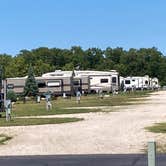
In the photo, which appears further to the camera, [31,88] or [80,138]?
[31,88]

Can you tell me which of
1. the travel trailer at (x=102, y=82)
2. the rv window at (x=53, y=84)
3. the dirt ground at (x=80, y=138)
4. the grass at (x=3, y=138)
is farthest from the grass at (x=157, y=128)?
the travel trailer at (x=102, y=82)

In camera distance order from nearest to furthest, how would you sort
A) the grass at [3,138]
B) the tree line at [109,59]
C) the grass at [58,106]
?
the grass at [3,138], the grass at [58,106], the tree line at [109,59]

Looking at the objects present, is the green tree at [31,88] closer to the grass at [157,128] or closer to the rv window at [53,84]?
the rv window at [53,84]

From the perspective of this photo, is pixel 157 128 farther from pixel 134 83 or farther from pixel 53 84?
pixel 134 83

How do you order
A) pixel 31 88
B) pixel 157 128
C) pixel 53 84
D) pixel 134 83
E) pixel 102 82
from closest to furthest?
pixel 157 128
pixel 31 88
pixel 53 84
pixel 102 82
pixel 134 83

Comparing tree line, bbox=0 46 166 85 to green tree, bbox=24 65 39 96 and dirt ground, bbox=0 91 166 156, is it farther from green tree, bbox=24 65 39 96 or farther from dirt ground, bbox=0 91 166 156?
dirt ground, bbox=0 91 166 156

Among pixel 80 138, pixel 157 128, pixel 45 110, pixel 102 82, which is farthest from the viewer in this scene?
pixel 102 82

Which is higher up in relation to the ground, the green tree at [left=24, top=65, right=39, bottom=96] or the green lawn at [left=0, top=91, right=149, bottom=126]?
the green tree at [left=24, top=65, right=39, bottom=96]

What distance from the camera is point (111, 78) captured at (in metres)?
88.6

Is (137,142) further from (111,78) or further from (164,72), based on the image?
(164,72)

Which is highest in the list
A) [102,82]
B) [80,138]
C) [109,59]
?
[109,59]

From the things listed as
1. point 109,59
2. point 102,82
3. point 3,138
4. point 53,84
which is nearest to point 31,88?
point 53,84

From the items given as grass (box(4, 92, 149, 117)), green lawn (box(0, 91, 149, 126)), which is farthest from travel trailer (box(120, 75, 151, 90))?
green lawn (box(0, 91, 149, 126))

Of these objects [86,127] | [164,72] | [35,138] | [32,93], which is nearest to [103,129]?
[86,127]
